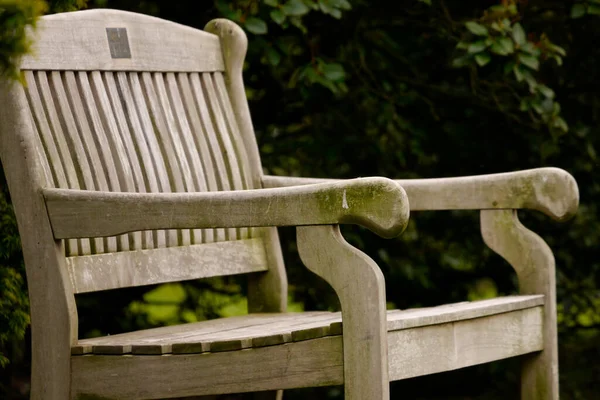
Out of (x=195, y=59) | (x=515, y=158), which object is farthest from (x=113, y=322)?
(x=515, y=158)

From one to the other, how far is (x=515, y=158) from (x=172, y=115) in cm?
171

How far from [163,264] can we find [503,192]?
2.70 feet

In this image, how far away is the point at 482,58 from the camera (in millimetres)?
3379

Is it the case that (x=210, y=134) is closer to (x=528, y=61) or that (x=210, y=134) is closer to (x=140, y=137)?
(x=140, y=137)

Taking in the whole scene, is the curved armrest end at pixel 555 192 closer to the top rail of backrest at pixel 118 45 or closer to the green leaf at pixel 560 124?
the top rail of backrest at pixel 118 45

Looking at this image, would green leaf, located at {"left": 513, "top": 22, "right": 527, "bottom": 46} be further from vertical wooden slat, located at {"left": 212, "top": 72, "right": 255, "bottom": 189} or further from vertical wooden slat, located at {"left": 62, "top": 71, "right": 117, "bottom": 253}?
vertical wooden slat, located at {"left": 62, "top": 71, "right": 117, "bottom": 253}

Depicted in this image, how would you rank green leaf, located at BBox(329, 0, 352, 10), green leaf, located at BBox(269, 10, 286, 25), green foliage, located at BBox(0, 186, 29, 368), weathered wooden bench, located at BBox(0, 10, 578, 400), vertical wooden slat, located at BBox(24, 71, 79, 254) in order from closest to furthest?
weathered wooden bench, located at BBox(0, 10, 578, 400) → vertical wooden slat, located at BBox(24, 71, 79, 254) → green foliage, located at BBox(0, 186, 29, 368) → green leaf, located at BBox(269, 10, 286, 25) → green leaf, located at BBox(329, 0, 352, 10)

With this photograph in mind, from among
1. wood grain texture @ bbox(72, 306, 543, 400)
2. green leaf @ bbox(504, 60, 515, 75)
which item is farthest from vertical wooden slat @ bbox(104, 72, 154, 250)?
green leaf @ bbox(504, 60, 515, 75)

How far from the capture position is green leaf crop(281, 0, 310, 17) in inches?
128

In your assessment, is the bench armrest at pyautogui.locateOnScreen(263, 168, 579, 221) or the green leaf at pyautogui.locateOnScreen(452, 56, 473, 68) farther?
the green leaf at pyautogui.locateOnScreen(452, 56, 473, 68)

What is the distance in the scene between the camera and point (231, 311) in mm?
4859

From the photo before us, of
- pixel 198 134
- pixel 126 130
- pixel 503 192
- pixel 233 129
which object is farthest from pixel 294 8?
pixel 503 192

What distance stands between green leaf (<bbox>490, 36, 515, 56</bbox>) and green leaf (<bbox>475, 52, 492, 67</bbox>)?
1.2 inches

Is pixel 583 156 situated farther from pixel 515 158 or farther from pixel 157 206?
pixel 157 206
